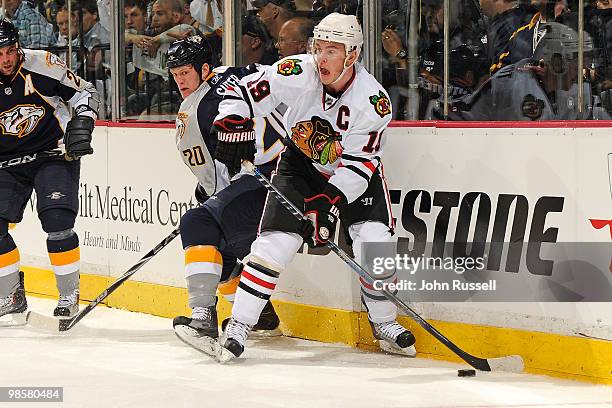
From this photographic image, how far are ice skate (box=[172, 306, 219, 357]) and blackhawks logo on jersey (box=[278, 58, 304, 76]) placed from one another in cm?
92

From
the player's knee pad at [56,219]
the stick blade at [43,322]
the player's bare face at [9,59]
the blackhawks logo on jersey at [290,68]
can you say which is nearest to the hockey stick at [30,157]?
the player's knee pad at [56,219]

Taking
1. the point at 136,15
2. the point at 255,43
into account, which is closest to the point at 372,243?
the point at 255,43

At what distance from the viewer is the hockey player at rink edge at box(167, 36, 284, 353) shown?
495 centimetres

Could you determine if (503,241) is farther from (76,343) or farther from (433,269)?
(76,343)

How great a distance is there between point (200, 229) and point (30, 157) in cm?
109

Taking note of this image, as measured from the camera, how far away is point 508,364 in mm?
4418

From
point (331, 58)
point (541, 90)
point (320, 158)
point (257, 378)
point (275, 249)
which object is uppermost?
point (331, 58)

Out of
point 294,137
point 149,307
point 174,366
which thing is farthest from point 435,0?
point 149,307

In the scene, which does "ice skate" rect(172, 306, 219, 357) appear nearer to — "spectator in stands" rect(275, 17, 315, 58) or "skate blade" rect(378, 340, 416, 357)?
"skate blade" rect(378, 340, 416, 357)

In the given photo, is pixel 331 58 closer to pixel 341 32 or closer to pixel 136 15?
pixel 341 32

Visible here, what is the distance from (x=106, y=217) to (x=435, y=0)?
2187 mm

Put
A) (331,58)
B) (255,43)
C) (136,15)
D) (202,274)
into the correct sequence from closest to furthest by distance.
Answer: (331,58) < (202,274) < (255,43) < (136,15)

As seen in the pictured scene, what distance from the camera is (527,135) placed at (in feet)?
14.7

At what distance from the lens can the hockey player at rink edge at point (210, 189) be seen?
16.3ft
